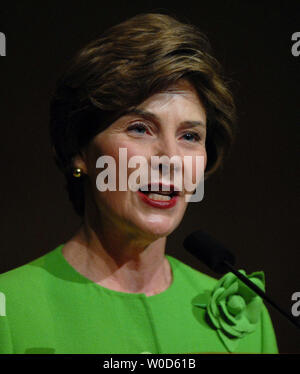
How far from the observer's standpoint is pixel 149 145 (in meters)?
1.26

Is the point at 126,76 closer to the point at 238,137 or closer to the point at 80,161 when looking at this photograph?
the point at 80,161

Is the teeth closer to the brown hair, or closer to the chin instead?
the chin

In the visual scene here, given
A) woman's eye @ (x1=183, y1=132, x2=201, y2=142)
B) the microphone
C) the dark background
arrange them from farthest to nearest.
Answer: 1. the dark background
2. woman's eye @ (x1=183, y1=132, x2=201, y2=142)
3. the microphone

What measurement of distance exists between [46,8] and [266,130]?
67 cm

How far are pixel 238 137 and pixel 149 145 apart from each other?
1.72ft

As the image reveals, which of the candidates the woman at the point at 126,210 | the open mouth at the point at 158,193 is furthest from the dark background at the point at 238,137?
the open mouth at the point at 158,193

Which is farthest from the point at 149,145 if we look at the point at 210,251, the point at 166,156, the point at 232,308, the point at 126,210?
the point at 232,308

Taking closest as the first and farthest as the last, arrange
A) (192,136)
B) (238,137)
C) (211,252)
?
(211,252), (192,136), (238,137)

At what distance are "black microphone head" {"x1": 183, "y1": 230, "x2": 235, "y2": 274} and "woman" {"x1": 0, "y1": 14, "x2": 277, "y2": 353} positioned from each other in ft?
0.22

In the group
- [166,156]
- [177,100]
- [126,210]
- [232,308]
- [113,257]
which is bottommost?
[232,308]

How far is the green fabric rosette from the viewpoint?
4.61 feet

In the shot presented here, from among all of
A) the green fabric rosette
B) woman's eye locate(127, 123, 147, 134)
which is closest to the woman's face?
woman's eye locate(127, 123, 147, 134)

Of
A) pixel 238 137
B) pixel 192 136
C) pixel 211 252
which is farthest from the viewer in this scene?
pixel 238 137

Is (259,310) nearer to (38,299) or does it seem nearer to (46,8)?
(38,299)
